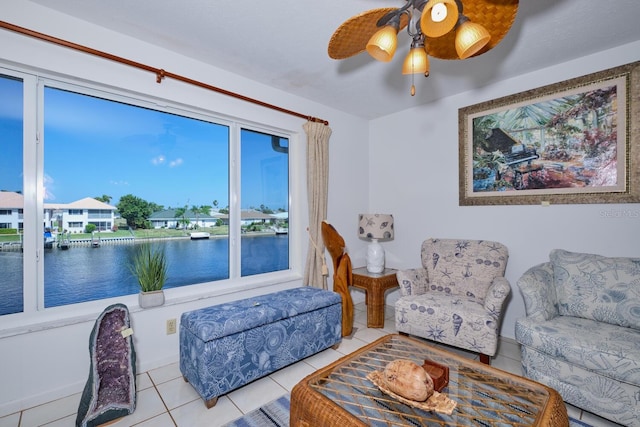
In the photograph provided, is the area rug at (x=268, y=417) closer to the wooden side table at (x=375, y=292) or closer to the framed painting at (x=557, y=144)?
the wooden side table at (x=375, y=292)

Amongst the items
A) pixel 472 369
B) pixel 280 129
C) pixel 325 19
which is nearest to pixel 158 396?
pixel 472 369

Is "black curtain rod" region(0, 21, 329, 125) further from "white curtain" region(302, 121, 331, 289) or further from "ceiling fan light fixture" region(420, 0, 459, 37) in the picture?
"ceiling fan light fixture" region(420, 0, 459, 37)

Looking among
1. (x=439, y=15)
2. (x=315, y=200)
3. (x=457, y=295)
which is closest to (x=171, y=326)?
(x=315, y=200)

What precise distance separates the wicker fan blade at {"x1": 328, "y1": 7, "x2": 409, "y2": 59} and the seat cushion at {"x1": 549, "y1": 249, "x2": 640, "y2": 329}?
2.24 meters

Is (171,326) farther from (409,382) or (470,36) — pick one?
(470,36)

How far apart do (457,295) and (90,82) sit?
3.47 meters

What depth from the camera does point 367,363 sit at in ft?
5.12

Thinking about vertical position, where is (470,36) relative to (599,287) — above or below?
above

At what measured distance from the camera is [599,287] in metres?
2.08

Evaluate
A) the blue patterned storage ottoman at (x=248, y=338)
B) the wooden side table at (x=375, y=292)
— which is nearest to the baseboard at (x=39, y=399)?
the blue patterned storage ottoman at (x=248, y=338)

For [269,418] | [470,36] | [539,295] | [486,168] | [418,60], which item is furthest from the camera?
[486,168]

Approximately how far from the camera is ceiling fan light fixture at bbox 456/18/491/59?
4.09ft

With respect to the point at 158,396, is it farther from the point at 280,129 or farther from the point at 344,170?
the point at 344,170

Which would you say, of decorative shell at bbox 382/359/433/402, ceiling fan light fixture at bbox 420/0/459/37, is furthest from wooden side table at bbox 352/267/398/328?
ceiling fan light fixture at bbox 420/0/459/37
